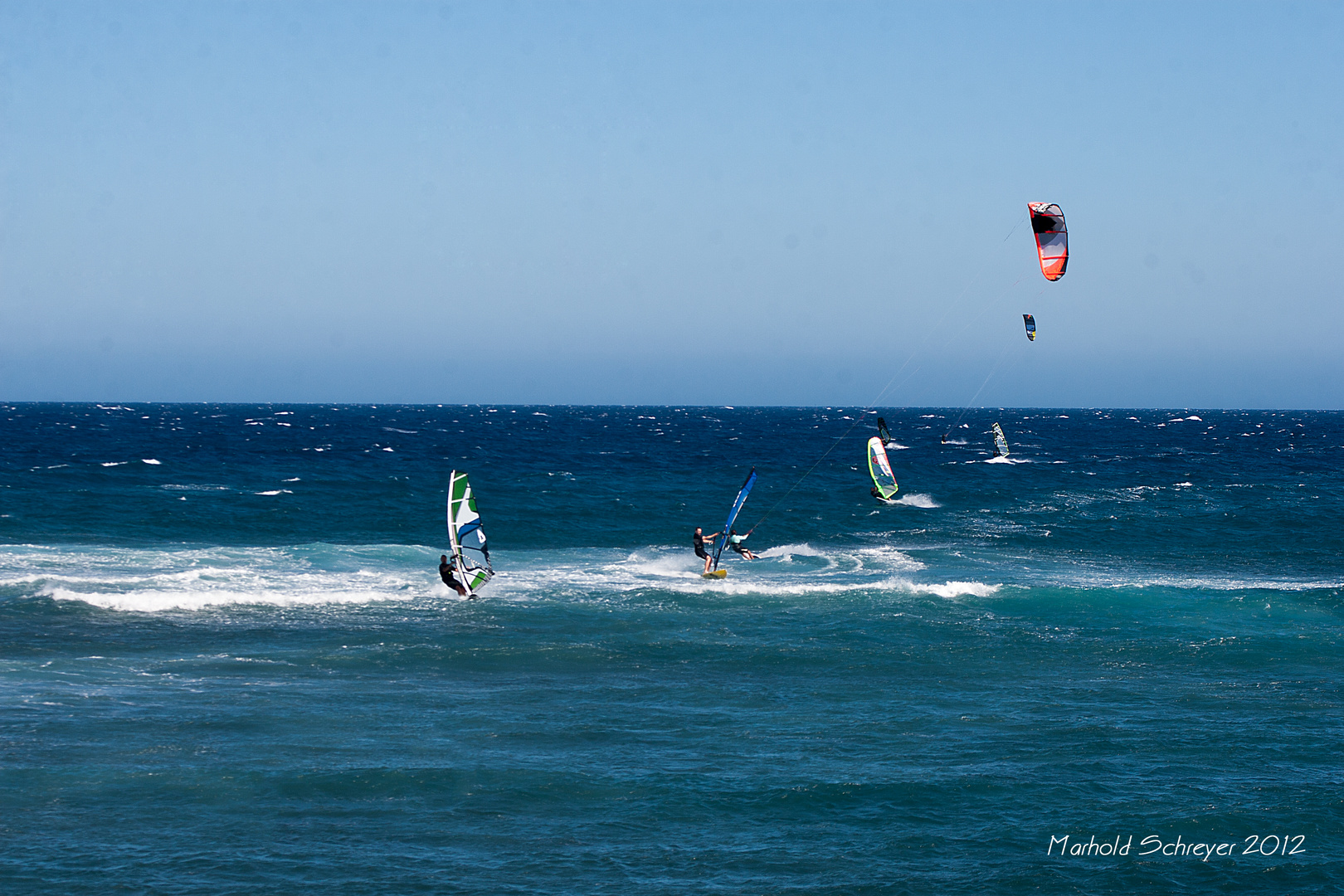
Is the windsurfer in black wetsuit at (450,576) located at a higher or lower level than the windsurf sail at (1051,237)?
lower

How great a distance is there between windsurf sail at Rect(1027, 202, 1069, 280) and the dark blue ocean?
7.11m

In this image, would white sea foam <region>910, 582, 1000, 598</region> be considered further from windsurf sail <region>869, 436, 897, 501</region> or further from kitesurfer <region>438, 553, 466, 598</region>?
kitesurfer <region>438, 553, 466, 598</region>

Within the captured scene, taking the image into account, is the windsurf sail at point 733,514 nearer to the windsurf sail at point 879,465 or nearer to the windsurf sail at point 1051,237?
the windsurf sail at point 879,465

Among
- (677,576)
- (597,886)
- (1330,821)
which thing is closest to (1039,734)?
(1330,821)

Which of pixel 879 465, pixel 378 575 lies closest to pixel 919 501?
pixel 879 465

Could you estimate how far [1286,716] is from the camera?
14.6 meters

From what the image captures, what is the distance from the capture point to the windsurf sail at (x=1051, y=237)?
70.4 feet

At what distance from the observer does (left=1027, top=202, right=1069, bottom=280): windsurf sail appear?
21.5 m

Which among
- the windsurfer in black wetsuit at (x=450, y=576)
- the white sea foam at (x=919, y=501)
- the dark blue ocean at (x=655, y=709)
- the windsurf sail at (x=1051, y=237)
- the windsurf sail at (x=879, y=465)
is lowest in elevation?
the dark blue ocean at (x=655, y=709)

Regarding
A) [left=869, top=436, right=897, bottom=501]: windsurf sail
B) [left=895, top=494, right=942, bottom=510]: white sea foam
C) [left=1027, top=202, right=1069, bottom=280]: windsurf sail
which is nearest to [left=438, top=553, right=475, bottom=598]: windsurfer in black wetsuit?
[left=869, top=436, right=897, bottom=501]: windsurf sail

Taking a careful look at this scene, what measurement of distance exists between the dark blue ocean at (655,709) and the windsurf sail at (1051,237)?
23.3 ft

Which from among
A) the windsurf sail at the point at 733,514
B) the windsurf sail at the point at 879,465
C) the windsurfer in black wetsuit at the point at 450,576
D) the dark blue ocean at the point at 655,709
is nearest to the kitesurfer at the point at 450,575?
the windsurfer in black wetsuit at the point at 450,576

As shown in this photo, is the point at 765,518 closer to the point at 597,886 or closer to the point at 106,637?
the point at 106,637

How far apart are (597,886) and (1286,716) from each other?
10.4 m
